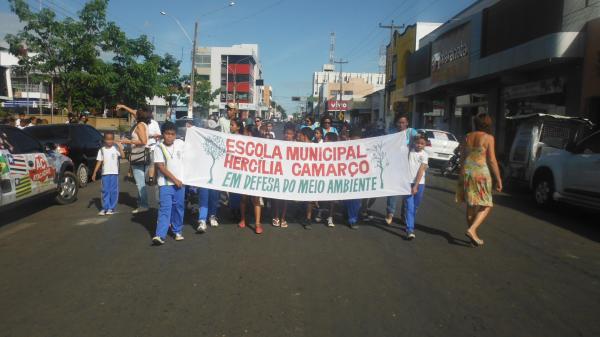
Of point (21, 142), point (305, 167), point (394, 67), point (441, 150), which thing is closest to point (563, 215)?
point (305, 167)

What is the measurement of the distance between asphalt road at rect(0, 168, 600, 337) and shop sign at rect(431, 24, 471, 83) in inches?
656

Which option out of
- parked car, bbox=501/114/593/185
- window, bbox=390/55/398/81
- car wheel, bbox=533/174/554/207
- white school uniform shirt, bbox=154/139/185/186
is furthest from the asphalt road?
window, bbox=390/55/398/81

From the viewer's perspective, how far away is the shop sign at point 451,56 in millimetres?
22875

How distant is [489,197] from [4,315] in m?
5.58

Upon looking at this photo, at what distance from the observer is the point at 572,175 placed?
8.94 m

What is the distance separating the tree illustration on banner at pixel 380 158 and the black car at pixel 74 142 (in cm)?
765

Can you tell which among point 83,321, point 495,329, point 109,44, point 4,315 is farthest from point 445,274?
point 109,44

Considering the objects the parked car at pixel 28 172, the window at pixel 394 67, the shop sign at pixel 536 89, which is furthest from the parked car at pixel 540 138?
the window at pixel 394 67

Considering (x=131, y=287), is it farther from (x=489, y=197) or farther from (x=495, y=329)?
(x=489, y=197)

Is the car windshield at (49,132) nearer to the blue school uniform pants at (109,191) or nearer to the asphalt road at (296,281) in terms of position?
the blue school uniform pants at (109,191)

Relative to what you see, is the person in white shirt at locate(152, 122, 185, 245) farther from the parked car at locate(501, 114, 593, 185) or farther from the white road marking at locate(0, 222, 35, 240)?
the parked car at locate(501, 114, 593, 185)

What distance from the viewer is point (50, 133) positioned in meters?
11.7

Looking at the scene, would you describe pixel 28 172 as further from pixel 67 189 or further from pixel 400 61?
pixel 400 61

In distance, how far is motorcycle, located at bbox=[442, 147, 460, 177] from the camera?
52.7ft
